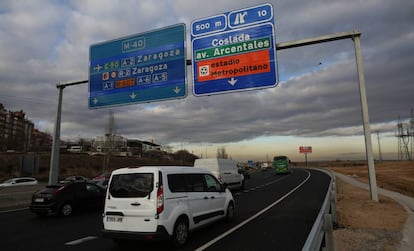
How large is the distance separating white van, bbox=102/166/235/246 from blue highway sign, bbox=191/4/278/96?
17.1 feet

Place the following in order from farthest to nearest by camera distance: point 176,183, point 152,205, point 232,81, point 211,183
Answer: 1. point 232,81
2. point 211,183
3. point 176,183
4. point 152,205

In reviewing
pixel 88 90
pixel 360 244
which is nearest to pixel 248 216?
pixel 360 244

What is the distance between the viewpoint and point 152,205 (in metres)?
6.95

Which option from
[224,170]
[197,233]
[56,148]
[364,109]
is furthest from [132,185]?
[224,170]

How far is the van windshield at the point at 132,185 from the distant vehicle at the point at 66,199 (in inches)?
230

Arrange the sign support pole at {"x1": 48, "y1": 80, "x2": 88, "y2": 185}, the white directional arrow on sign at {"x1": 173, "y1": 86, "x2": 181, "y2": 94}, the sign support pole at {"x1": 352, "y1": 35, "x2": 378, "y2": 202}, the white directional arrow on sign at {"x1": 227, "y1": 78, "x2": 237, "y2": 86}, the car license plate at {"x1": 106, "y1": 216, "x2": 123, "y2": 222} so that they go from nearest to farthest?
the car license plate at {"x1": 106, "y1": 216, "x2": 123, "y2": 222}
the white directional arrow on sign at {"x1": 227, "y1": 78, "x2": 237, "y2": 86}
the sign support pole at {"x1": 352, "y1": 35, "x2": 378, "y2": 202}
the white directional arrow on sign at {"x1": 173, "y1": 86, "x2": 181, "y2": 94}
the sign support pole at {"x1": 48, "y1": 80, "x2": 88, "y2": 185}

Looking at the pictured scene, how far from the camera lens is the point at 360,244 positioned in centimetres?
677

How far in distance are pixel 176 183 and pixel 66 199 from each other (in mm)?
7051

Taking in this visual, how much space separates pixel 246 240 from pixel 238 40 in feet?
25.2

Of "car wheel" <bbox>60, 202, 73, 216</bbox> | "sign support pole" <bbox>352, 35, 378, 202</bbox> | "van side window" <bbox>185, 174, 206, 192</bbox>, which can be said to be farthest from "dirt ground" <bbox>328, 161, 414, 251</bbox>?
"car wheel" <bbox>60, 202, 73, 216</bbox>

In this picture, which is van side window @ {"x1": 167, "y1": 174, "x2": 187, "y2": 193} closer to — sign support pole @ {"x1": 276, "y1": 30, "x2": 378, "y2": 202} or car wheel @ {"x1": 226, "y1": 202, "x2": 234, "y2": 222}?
car wheel @ {"x1": 226, "y1": 202, "x2": 234, "y2": 222}

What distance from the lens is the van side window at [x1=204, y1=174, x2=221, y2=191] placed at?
926cm

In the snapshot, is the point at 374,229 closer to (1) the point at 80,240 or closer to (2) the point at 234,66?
(2) the point at 234,66

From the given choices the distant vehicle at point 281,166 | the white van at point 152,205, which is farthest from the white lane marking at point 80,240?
the distant vehicle at point 281,166
